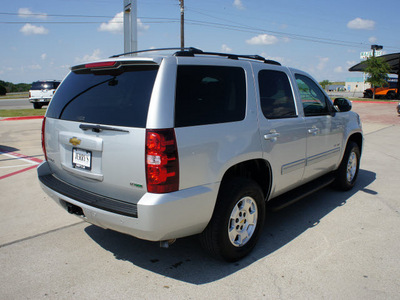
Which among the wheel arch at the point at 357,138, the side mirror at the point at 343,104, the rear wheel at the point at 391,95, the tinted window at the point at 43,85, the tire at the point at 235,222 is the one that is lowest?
the tire at the point at 235,222

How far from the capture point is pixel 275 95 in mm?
3678

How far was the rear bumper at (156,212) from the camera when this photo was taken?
8.19ft

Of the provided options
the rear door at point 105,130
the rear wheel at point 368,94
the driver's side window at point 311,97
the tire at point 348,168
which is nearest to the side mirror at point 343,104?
the driver's side window at point 311,97

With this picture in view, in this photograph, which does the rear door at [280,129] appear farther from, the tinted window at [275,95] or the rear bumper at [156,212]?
the rear bumper at [156,212]

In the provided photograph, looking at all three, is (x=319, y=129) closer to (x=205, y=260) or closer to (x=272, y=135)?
(x=272, y=135)

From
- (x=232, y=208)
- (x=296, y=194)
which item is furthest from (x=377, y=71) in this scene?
(x=232, y=208)

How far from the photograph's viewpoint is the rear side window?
2.68 meters

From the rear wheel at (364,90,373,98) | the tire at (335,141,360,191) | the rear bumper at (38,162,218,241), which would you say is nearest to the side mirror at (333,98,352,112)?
the tire at (335,141,360,191)

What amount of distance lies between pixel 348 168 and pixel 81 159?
159 inches

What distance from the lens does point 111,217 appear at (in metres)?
2.66

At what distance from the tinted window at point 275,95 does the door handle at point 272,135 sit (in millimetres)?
161

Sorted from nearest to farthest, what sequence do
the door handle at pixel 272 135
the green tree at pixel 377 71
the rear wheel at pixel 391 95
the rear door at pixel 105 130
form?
the rear door at pixel 105 130 < the door handle at pixel 272 135 < the green tree at pixel 377 71 < the rear wheel at pixel 391 95

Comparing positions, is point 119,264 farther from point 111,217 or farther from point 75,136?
point 75,136

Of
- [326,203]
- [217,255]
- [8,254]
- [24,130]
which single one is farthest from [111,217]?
[24,130]
